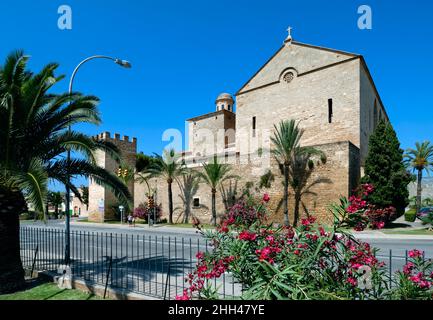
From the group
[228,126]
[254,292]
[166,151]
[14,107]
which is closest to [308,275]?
[254,292]

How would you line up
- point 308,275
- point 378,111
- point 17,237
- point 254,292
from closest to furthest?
point 254,292 < point 308,275 < point 17,237 < point 378,111

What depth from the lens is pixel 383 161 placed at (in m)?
21.1

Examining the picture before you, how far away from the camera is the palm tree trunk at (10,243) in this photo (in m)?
6.92

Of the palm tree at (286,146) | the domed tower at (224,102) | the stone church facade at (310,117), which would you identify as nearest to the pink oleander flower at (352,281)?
the stone church facade at (310,117)

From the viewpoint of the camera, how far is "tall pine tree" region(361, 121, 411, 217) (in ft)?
68.3

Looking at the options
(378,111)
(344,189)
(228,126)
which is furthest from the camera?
(228,126)

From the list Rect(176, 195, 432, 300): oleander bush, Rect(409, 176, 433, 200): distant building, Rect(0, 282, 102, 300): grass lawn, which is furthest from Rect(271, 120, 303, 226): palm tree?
Rect(409, 176, 433, 200): distant building

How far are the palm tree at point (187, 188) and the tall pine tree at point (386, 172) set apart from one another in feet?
48.3

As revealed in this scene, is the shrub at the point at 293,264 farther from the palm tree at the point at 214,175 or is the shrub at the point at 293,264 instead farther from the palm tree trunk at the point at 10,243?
the palm tree at the point at 214,175

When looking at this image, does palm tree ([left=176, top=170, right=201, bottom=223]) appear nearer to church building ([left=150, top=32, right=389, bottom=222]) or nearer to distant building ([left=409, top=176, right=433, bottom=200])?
church building ([left=150, top=32, right=389, bottom=222])

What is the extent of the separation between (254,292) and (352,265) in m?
1.15

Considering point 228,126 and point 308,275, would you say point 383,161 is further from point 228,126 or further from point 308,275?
point 228,126

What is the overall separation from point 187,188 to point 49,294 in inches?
906

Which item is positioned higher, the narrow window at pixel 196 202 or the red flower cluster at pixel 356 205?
the red flower cluster at pixel 356 205
